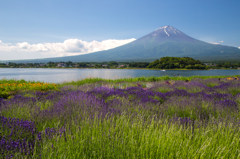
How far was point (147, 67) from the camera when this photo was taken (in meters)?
67.9

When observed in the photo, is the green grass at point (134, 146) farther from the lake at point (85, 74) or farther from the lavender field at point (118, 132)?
the lake at point (85, 74)

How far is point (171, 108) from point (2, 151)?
10.3 ft

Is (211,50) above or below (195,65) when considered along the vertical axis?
above

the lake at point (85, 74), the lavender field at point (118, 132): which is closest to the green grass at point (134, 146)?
the lavender field at point (118, 132)

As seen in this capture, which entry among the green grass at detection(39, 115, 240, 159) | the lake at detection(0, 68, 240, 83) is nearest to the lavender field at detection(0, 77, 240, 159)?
the green grass at detection(39, 115, 240, 159)

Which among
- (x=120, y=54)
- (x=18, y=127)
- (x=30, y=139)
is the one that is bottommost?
(x=30, y=139)

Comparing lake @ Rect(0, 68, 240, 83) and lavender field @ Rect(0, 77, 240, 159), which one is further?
lake @ Rect(0, 68, 240, 83)

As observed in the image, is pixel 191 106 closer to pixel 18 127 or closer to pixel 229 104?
pixel 229 104

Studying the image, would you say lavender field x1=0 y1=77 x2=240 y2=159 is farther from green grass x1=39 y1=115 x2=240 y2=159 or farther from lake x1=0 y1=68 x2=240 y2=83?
lake x1=0 y1=68 x2=240 y2=83

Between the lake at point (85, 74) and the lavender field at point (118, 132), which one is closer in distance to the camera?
the lavender field at point (118, 132)

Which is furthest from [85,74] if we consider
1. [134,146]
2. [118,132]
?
[134,146]

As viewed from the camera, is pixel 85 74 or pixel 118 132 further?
pixel 85 74

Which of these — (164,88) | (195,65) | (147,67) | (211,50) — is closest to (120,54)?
(211,50)

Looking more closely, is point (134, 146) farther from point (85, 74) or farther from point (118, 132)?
point (85, 74)
